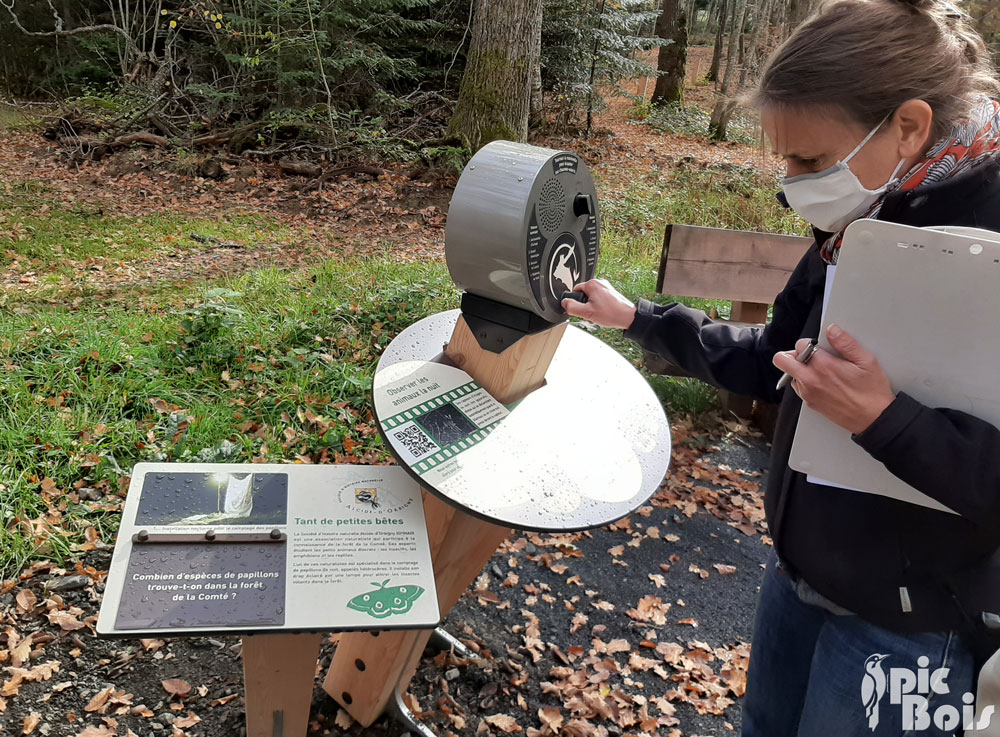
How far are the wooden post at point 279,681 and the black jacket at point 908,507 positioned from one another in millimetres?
1147

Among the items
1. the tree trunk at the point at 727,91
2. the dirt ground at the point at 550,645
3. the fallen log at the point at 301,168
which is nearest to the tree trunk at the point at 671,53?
the tree trunk at the point at 727,91

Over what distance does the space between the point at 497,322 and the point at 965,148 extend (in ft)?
3.55

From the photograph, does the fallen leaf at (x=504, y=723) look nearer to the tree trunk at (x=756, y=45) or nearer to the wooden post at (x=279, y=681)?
the wooden post at (x=279, y=681)

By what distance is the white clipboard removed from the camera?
1139 millimetres

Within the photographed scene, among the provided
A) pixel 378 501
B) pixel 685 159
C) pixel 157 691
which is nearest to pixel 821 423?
pixel 378 501

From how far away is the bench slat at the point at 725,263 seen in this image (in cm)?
454

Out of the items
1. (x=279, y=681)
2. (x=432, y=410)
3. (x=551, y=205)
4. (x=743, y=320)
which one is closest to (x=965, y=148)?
(x=551, y=205)

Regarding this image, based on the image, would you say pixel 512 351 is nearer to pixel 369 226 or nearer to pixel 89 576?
pixel 89 576

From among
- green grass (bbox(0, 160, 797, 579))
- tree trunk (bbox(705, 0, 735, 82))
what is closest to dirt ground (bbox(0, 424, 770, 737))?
green grass (bbox(0, 160, 797, 579))

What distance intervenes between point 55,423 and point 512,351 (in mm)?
2827

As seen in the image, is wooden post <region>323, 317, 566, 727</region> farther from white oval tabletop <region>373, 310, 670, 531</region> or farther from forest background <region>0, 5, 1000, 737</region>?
forest background <region>0, 5, 1000, 737</region>

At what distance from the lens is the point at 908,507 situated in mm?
1345

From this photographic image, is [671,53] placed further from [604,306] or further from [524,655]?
[604,306]

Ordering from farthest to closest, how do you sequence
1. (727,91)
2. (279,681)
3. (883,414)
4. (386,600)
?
(727,91) → (279,681) → (386,600) → (883,414)
